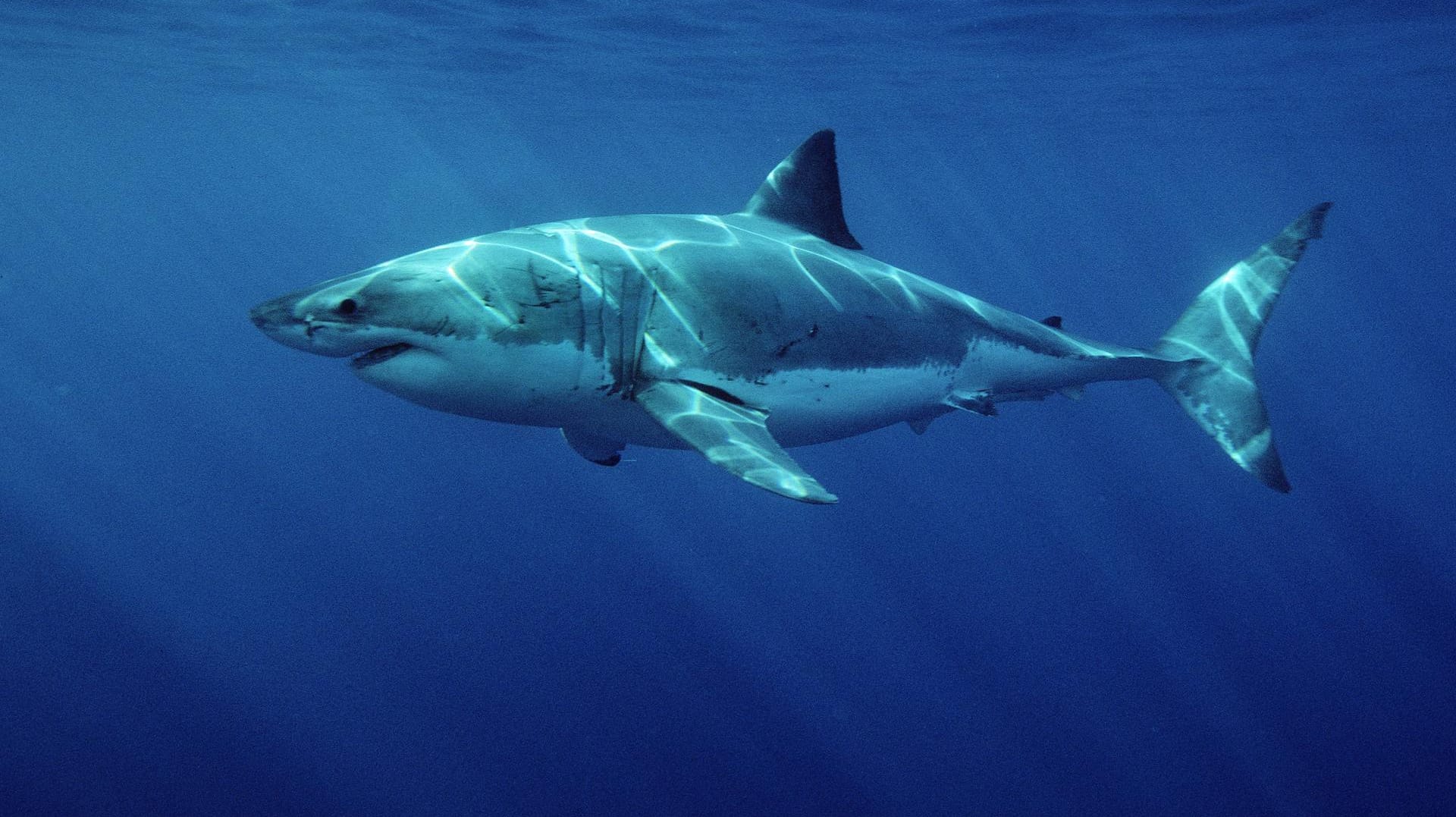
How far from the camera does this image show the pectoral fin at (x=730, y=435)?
3.50m

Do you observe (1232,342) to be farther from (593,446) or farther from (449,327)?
(449,327)

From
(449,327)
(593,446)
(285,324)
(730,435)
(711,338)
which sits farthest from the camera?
(593,446)

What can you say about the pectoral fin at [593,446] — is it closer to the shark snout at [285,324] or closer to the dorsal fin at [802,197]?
the shark snout at [285,324]

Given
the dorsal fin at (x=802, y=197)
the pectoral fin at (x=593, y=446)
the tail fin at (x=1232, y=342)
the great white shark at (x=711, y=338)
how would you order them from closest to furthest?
1. the great white shark at (x=711, y=338)
2. the pectoral fin at (x=593, y=446)
3. the dorsal fin at (x=802, y=197)
4. the tail fin at (x=1232, y=342)

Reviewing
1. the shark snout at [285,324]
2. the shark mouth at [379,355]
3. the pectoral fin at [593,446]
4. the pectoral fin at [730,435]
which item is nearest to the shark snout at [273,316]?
the shark snout at [285,324]

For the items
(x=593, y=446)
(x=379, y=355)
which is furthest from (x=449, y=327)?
(x=593, y=446)

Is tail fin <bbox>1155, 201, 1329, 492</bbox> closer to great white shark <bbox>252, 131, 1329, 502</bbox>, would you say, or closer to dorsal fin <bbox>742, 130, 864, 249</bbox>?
great white shark <bbox>252, 131, 1329, 502</bbox>

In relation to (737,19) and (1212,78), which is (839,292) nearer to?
(737,19)

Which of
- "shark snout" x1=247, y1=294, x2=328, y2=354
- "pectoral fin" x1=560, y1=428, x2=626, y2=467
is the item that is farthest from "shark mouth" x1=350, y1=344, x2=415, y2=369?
"pectoral fin" x1=560, y1=428, x2=626, y2=467

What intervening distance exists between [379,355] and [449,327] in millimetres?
366

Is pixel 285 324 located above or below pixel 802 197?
above

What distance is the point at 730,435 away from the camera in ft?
12.7

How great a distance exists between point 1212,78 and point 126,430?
37327mm

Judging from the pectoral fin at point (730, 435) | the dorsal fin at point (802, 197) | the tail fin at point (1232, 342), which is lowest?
the tail fin at point (1232, 342)
